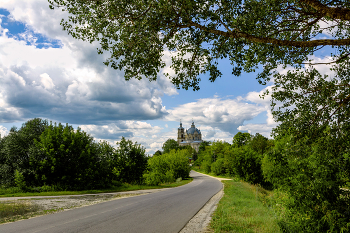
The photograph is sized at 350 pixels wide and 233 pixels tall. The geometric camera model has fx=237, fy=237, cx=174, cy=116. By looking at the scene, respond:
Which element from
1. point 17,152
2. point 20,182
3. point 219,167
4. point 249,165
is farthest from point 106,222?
point 219,167

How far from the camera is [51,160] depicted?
21094 mm

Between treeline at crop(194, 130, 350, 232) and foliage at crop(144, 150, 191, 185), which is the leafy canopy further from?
foliage at crop(144, 150, 191, 185)

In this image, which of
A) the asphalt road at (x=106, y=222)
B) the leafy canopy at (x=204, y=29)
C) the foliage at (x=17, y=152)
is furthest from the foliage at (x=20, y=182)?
the leafy canopy at (x=204, y=29)

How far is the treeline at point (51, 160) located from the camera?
806 inches

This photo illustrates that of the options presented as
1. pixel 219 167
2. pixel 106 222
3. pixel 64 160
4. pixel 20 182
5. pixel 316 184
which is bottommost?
pixel 219 167

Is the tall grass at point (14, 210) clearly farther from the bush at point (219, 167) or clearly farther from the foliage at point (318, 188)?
the bush at point (219, 167)

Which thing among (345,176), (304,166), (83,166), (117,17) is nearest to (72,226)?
(117,17)

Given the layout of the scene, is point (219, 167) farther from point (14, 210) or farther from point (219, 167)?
point (14, 210)

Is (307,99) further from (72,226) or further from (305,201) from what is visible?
(72,226)

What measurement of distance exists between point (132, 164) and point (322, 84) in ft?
81.6

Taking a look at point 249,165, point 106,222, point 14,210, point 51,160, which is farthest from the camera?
point 249,165

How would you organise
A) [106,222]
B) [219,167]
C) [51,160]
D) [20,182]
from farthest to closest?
1. [219,167]
2. [51,160]
3. [20,182]
4. [106,222]

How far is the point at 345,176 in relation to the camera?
6.15m

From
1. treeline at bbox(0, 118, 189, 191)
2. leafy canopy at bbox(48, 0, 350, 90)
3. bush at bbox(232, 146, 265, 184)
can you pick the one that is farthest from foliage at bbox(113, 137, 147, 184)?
leafy canopy at bbox(48, 0, 350, 90)
